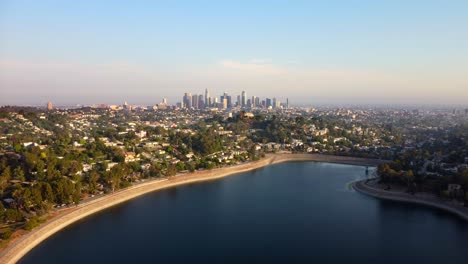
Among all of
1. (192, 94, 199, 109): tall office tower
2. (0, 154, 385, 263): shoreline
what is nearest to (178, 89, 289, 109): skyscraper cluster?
(192, 94, 199, 109): tall office tower

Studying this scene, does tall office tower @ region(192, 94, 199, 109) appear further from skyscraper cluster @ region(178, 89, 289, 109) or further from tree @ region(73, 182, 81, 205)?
tree @ region(73, 182, 81, 205)

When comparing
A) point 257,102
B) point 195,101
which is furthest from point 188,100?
point 257,102

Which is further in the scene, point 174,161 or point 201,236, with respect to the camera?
point 174,161

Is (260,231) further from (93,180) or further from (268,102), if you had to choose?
(268,102)

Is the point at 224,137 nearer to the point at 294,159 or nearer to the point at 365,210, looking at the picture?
the point at 294,159

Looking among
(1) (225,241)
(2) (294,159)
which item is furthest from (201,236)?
(2) (294,159)

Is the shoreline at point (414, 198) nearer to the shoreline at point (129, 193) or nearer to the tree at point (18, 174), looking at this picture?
the shoreline at point (129, 193)

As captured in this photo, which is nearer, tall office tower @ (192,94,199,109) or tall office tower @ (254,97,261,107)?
tall office tower @ (192,94,199,109)
